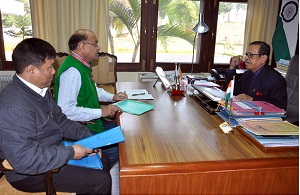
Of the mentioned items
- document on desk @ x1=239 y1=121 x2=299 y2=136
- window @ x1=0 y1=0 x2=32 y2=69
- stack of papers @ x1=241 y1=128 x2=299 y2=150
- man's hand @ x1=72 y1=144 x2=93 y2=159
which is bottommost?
man's hand @ x1=72 y1=144 x2=93 y2=159

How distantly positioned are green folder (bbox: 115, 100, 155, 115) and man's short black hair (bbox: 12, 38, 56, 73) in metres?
0.69

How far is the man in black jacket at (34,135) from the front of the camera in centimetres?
112

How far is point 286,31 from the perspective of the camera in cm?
363

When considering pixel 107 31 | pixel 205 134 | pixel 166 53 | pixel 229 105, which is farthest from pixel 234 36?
pixel 205 134

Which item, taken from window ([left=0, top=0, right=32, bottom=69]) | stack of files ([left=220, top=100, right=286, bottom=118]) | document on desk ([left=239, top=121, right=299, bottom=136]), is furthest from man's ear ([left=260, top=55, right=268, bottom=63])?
window ([left=0, top=0, right=32, bottom=69])

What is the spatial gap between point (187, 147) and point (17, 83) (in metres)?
0.90

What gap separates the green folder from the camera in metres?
1.76

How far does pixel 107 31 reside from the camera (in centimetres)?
360

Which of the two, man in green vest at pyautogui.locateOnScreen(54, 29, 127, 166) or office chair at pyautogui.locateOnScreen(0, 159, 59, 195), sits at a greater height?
man in green vest at pyautogui.locateOnScreen(54, 29, 127, 166)

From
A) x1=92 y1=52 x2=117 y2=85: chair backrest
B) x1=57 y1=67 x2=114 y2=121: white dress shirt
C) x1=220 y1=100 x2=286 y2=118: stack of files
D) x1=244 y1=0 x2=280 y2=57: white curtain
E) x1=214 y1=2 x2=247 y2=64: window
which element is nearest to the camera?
x1=220 y1=100 x2=286 y2=118: stack of files

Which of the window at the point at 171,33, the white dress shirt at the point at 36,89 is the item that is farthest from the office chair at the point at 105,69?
the white dress shirt at the point at 36,89

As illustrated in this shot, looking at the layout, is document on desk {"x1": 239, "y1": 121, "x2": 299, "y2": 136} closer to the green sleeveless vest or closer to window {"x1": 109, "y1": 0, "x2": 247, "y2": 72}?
the green sleeveless vest

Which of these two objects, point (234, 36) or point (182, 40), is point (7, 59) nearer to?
point (182, 40)

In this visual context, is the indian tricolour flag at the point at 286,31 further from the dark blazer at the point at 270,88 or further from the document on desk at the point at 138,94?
the document on desk at the point at 138,94
